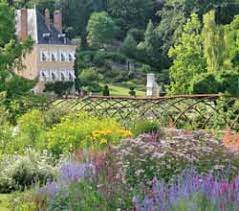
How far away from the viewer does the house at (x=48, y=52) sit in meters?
75.2

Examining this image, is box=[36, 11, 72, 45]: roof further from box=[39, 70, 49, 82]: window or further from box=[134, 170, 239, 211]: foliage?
box=[134, 170, 239, 211]: foliage

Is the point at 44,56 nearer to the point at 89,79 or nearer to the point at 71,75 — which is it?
the point at 71,75

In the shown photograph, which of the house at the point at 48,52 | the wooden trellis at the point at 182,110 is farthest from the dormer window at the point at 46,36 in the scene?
the wooden trellis at the point at 182,110

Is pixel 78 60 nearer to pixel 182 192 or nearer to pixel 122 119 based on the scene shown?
pixel 122 119

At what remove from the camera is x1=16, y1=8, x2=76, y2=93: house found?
75.2m

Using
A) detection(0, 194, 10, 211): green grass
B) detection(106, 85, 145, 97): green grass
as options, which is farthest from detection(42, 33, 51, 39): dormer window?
detection(0, 194, 10, 211): green grass

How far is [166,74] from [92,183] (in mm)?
72563

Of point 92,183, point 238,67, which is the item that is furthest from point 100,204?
point 238,67

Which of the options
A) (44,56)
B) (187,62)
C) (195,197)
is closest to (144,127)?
(195,197)

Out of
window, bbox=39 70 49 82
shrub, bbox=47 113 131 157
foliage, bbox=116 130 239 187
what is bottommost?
window, bbox=39 70 49 82

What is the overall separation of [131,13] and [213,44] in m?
48.0

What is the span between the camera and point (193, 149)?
864 cm

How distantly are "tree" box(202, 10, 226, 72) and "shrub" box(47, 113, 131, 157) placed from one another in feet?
113

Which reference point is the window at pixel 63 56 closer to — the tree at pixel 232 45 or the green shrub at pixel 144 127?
the tree at pixel 232 45
